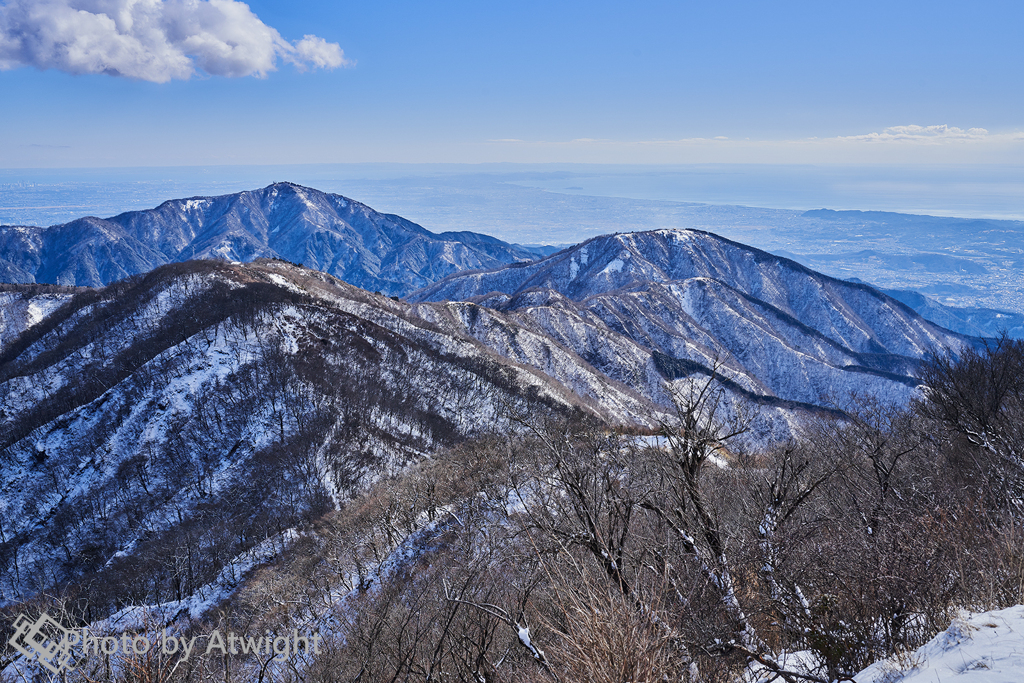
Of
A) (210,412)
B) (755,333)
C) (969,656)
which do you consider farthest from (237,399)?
(755,333)

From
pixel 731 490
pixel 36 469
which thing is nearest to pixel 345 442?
pixel 36 469

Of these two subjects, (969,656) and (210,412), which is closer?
(969,656)

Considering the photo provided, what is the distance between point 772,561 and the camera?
43.3ft

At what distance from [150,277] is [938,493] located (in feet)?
406

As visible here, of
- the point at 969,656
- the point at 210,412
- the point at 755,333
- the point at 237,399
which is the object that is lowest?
the point at 755,333

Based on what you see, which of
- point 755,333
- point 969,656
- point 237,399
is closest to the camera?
point 969,656

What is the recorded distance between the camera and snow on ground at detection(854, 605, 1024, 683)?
7.68 m

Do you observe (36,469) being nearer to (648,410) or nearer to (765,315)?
(648,410)

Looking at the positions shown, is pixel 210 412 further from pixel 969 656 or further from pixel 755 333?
pixel 755 333

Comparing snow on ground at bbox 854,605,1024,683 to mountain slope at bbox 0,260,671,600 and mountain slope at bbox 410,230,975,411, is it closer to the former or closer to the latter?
mountain slope at bbox 0,260,671,600

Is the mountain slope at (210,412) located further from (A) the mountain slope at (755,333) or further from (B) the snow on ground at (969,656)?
(B) the snow on ground at (969,656)

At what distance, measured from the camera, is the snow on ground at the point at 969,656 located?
768 cm

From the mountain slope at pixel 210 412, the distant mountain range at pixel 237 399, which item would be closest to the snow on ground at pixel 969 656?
the distant mountain range at pixel 237 399

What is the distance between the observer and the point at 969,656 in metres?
8.18
